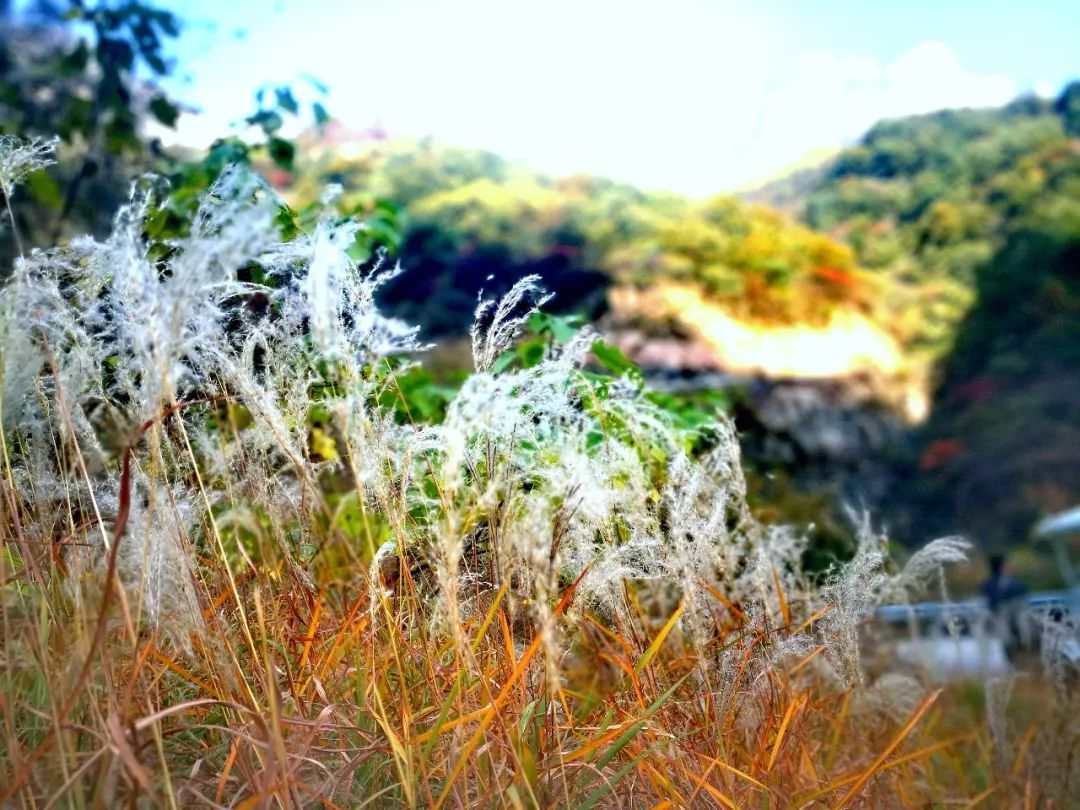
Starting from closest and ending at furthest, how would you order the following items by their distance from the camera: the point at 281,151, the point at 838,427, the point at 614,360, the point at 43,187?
the point at 43,187, the point at 614,360, the point at 281,151, the point at 838,427

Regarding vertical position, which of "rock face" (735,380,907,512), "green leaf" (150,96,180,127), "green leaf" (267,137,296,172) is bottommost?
"rock face" (735,380,907,512)

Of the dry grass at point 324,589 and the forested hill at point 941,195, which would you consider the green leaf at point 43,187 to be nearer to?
the dry grass at point 324,589

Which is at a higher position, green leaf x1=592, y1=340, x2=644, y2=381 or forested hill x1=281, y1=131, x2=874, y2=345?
forested hill x1=281, y1=131, x2=874, y2=345

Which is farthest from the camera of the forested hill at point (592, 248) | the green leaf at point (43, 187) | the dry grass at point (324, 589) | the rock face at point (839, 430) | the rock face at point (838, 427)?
the forested hill at point (592, 248)

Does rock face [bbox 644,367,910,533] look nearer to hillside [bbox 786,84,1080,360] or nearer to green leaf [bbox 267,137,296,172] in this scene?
hillside [bbox 786,84,1080,360]

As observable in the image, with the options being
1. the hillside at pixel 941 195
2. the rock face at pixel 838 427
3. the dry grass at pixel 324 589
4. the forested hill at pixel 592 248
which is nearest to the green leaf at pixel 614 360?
the dry grass at pixel 324 589

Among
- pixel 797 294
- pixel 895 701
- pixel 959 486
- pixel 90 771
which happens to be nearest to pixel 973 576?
pixel 959 486

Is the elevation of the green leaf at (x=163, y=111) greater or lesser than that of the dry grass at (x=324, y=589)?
greater

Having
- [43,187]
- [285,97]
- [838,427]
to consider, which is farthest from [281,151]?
[838,427]

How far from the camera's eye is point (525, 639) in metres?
1.50

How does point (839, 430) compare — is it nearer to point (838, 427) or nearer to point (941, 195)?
point (838, 427)

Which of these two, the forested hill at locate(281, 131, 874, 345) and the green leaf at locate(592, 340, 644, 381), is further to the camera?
the forested hill at locate(281, 131, 874, 345)

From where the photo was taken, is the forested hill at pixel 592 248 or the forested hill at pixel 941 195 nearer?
the forested hill at pixel 592 248

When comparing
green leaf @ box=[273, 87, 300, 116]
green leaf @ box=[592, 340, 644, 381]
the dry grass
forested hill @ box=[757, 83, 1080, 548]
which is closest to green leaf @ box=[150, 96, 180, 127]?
green leaf @ box=[273, 87, 300, 116]
